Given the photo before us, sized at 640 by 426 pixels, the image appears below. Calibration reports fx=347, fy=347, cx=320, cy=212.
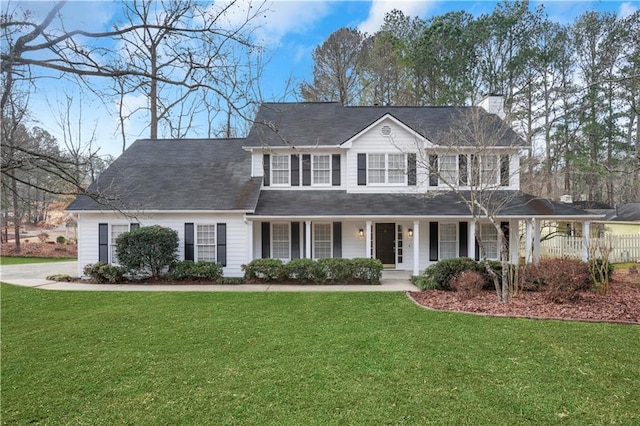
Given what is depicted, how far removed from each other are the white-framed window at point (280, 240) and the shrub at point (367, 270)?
3.22 metres

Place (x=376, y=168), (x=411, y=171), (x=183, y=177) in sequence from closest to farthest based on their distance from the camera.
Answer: (x=411, y=171)
(x=376, y=168)
(x=183, y=177)

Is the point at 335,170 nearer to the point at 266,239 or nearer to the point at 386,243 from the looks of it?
the point at 386,243

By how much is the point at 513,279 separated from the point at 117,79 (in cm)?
1106

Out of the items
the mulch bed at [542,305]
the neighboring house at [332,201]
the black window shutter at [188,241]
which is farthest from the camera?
the black window shutter at [188,241]

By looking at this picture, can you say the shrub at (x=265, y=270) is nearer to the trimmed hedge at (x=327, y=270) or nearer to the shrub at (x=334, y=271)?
the trimmed hedge at (x=327, y=270)

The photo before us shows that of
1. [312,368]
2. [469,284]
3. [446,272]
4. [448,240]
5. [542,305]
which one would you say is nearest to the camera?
[312,368]

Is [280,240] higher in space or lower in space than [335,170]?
lower

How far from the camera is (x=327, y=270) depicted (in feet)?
39.0

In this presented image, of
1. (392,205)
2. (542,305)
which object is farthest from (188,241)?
(542,305)

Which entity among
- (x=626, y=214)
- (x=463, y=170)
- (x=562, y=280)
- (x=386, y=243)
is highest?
(x=463, y=170)

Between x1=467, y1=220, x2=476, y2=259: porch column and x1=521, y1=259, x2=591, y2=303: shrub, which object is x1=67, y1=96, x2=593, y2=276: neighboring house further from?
x1=521, y1=259, x2=591, y2=303: shrub

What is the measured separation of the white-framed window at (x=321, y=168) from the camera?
Answer: 14.7 m

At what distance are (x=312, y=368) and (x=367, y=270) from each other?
6954 millimetres

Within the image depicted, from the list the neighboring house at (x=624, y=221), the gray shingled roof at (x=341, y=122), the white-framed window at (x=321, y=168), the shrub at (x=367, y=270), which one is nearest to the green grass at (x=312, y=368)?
the shrub at (x=367, y=270)
